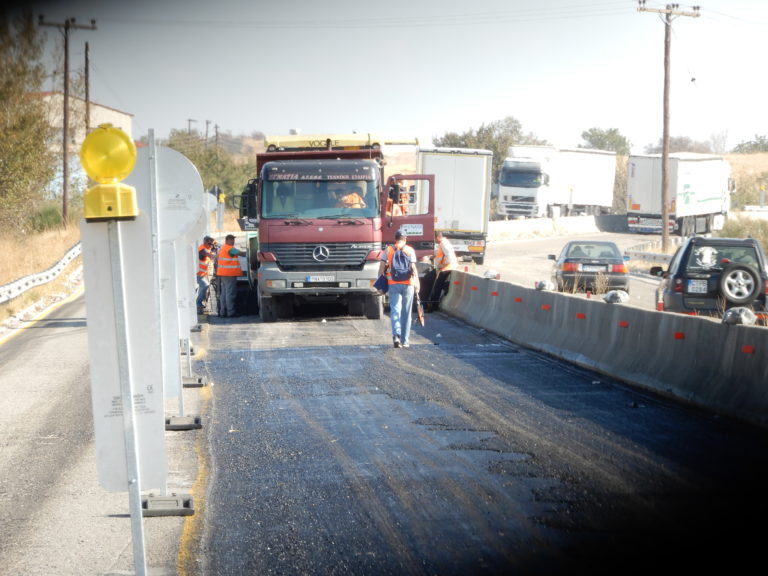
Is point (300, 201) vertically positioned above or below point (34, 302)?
above

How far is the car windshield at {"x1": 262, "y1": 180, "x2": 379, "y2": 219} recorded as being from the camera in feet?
68.1

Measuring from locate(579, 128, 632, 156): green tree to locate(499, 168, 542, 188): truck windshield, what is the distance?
89399mm

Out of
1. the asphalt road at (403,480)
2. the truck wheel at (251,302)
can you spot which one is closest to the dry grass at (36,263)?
the truck wheel at (251,302)

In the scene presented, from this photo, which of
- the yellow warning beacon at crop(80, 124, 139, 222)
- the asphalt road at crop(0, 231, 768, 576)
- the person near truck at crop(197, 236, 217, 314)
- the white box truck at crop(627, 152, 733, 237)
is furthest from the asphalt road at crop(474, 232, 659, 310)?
the yellow warning beacon at crop(80, 124, 139, 222)

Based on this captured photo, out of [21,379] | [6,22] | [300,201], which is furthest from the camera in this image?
[6,22]

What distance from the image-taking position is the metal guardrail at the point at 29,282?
79.7 ft

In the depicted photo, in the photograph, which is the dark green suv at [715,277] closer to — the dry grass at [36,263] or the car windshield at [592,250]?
the car windshield at [592,250]

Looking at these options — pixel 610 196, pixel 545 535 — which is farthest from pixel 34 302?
pixel 610 196

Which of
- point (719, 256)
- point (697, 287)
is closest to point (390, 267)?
point (697, 287)

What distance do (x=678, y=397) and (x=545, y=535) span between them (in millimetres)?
5189

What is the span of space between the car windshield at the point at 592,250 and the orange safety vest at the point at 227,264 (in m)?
10.3

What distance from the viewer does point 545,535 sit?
643 cm

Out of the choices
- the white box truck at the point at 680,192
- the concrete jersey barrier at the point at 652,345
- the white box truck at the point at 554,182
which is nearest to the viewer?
the concrete jersey barrier at the point at 652,345

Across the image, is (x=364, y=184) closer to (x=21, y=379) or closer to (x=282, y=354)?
(x=282, y=354)
